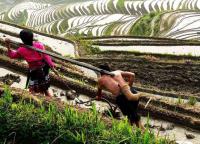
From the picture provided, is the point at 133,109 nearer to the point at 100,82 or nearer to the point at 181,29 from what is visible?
the point at 100,82

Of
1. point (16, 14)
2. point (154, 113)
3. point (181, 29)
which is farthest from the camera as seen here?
point (16, 14)

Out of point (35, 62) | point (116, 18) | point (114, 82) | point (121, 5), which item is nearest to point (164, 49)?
point (35, 62)

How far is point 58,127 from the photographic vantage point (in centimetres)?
638

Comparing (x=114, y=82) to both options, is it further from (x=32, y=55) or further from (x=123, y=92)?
(x=32, y=55)

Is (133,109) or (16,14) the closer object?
(133,109)

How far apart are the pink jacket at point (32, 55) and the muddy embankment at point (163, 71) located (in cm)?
682

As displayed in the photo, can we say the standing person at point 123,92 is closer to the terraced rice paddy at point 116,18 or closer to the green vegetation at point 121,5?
the terraced rice paddy at point 116,18

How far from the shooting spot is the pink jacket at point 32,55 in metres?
8.28

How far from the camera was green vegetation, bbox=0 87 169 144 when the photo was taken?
19.9 ft

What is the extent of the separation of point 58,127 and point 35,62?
2.37 m

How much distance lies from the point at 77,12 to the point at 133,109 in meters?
56.1

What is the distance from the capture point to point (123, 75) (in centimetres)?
809

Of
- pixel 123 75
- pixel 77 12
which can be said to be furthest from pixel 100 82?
pixel 77 12

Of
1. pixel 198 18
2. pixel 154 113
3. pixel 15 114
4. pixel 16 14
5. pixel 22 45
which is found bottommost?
pixel 16 14
